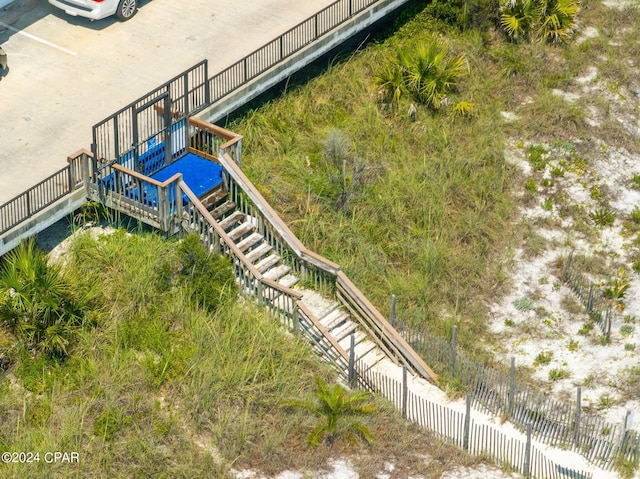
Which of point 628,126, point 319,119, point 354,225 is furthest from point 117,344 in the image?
point 628,126

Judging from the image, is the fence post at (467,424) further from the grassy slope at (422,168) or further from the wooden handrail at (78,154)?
the wooden handrail at (78,154)

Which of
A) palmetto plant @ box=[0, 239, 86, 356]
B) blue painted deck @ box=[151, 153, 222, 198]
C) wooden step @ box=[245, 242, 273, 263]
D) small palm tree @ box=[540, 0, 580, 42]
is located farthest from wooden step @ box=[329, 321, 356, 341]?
small palm tree @ box=[540, 0, 580, 42]

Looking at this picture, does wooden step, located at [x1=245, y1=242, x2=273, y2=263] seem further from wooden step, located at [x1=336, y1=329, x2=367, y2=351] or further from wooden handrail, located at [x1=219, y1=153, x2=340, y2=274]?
wooden step, located at [x1=336, y1=329, x2=367, y2=351]

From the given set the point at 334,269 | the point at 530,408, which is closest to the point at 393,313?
the point at 334,269

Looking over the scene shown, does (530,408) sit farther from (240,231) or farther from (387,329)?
(240,231)

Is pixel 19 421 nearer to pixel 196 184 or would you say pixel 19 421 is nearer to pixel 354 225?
pixel 196 184

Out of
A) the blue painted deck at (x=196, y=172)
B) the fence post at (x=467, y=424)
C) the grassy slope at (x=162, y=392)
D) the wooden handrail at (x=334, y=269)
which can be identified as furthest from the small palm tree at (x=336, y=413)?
the blue painted deck at (x=196, y=172)
